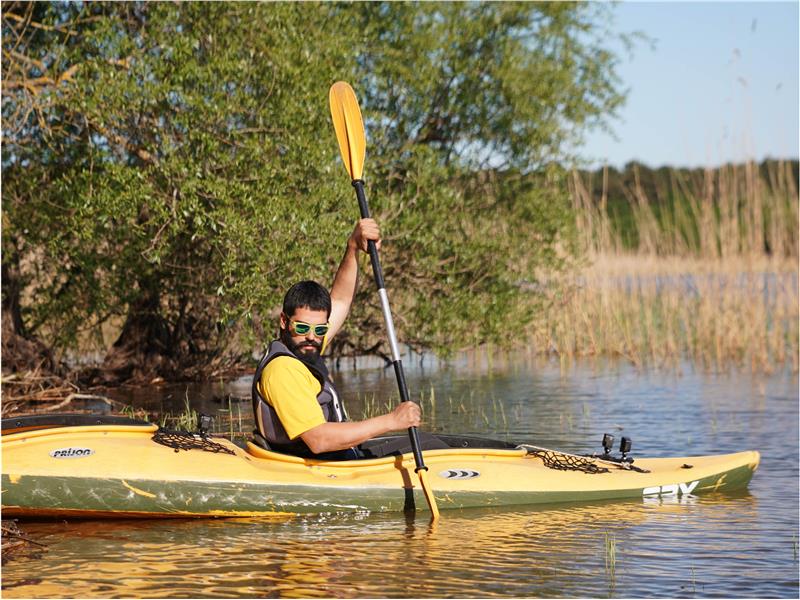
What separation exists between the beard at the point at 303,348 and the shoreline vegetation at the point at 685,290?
4.04 m

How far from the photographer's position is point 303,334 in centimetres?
531

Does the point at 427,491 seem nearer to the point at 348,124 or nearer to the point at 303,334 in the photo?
the point at 303,334

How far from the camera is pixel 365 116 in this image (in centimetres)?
1020

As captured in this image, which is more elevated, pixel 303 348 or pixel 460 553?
pixel 303 348

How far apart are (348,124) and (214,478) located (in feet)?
7.76

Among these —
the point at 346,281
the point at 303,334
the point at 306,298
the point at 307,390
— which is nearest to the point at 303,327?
the point at 303,334

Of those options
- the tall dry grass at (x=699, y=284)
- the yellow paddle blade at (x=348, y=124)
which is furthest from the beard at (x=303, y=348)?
the tall dry grass at (x=699, y=284)

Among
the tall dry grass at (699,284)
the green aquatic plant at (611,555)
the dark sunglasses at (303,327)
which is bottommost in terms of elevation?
the green aquatic plant at (611,555)

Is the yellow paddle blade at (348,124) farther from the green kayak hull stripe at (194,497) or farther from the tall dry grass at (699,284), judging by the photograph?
the tall dry grass at (699,284)

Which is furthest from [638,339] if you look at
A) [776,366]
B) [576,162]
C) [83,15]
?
[83,15]

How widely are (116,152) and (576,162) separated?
4.48 metres

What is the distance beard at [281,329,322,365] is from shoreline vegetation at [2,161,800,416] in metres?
4.04

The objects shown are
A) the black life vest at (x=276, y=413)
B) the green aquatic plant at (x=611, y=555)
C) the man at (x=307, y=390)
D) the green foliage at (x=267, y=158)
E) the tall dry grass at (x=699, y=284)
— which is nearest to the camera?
the green aquatic plant at (x=611, y=555)

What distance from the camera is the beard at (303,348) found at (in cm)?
533
